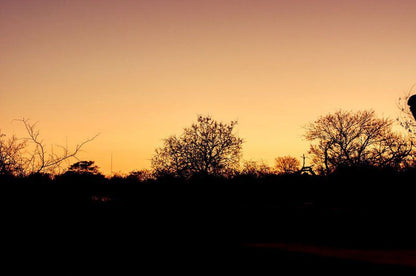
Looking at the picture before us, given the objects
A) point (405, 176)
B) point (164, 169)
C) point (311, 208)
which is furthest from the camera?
point (164, 169)

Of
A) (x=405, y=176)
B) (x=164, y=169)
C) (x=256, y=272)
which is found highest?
(x=164, y=169)

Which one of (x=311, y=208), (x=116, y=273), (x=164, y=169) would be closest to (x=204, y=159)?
(x=164, y=169)

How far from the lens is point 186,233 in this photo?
10.9m

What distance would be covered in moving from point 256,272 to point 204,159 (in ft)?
96.9

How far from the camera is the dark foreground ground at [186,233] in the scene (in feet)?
17.9

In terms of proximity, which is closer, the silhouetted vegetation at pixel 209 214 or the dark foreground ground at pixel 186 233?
the dark foreground ground at pixel 186 233

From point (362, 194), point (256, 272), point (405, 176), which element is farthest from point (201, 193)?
point (256, 272)

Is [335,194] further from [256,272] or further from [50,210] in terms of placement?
[50,210]

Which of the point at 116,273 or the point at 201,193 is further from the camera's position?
the point at 201,193

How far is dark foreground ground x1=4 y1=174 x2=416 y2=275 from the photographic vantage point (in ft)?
17.9

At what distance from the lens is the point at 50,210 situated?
35.7 ft

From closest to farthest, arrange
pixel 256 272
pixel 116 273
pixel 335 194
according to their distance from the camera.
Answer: pixel 256 272, pixel 116 273, pixel 335 194

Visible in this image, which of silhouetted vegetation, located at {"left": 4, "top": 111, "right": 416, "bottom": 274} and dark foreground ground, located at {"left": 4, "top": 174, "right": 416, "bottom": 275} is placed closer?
dark foreground ground, located at {"left": 4, "top": 174, "right": 416, "bottom": 275}

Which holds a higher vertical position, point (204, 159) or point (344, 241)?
point (204, 159)
